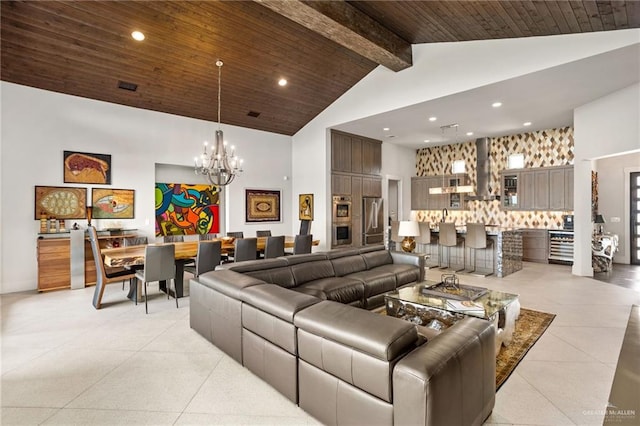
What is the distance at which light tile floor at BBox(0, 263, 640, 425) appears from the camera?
7.11 ft

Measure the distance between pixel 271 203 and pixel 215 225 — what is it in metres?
1.56

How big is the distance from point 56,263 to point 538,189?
10441 mm

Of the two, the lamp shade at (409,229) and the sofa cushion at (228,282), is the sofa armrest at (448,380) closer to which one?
the sofa cushion at (228,282)

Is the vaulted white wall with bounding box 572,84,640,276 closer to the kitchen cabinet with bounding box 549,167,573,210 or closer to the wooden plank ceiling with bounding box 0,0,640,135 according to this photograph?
the kitchen cabinet with bounding box 549,167,573,210

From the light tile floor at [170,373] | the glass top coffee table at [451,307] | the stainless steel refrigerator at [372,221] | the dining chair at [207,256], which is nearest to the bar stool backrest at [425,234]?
the stainless steel refrigerator at [372,221]

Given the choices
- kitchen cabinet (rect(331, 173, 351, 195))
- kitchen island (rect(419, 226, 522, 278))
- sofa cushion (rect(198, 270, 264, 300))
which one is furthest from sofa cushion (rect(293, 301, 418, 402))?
kitchen cabinet (rect(331, 173, 351, 195))

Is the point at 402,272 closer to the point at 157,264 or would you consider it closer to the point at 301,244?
the point at 301,244

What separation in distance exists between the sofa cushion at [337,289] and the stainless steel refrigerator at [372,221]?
5017 millimetres

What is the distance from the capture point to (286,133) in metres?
8.95

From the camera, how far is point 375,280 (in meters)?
4.24

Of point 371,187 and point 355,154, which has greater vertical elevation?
point 355,154

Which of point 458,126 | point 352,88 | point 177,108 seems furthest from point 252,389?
point 458,126

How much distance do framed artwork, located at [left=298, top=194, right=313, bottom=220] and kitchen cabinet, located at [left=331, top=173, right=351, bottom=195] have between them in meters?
0.69

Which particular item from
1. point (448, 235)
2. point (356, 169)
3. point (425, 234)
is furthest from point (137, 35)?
point (448, 235)
